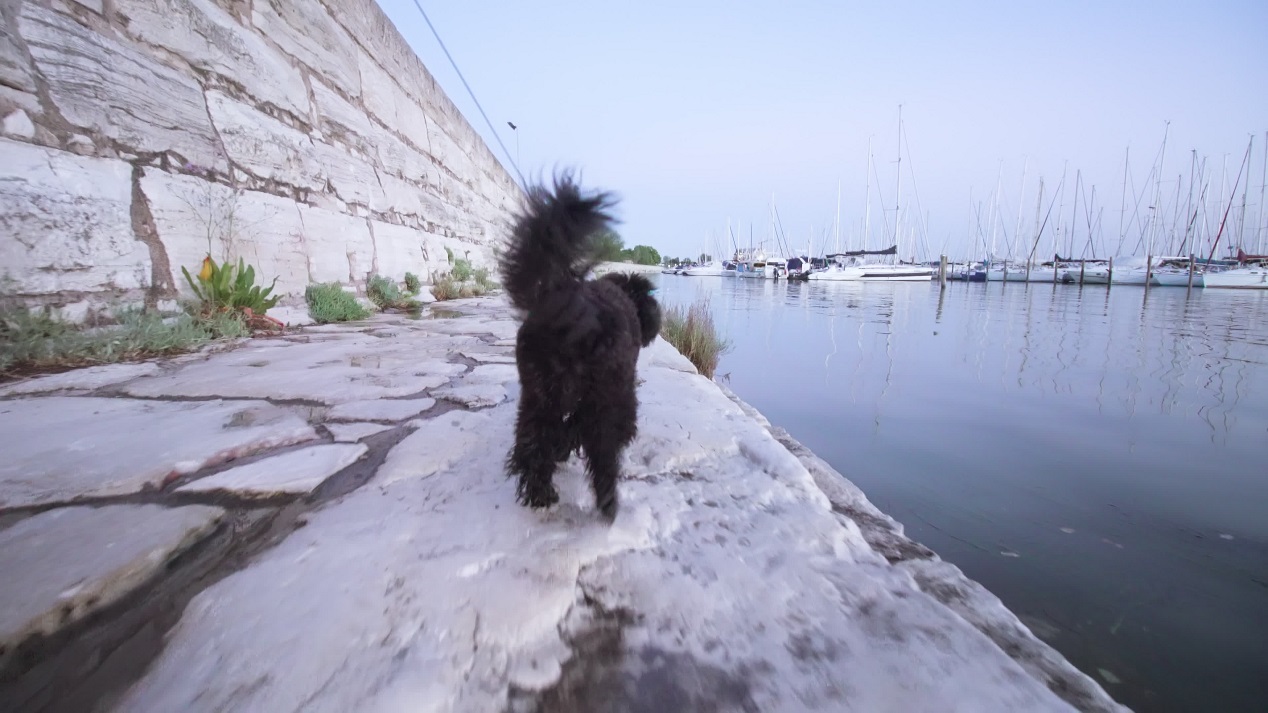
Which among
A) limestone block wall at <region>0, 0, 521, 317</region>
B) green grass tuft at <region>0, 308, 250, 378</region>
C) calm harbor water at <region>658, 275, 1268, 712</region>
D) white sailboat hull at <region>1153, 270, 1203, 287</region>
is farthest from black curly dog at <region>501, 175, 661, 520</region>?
white sailboat hull at <region>1153, 270, 1203, 287</region>

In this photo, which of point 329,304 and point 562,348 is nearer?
point 562,348

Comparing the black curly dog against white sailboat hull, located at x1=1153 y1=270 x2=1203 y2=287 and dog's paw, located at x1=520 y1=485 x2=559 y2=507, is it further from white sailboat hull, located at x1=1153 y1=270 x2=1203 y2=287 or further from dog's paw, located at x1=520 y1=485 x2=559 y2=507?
white sailboat hull, located at x1=1153 y1=270 x2=1203 y2=287

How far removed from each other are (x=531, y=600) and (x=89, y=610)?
84cm

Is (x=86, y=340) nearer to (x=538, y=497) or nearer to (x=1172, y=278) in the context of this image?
(x=538, y=497)

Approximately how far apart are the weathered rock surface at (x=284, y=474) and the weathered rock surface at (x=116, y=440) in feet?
0.36

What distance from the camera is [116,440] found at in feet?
5.25

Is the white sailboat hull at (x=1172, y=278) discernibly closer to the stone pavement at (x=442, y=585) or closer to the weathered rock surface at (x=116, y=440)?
the stone pavement at (x=442, y=585)

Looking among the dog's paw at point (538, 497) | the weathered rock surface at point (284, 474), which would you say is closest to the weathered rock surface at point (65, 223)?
the weathered rock surface at point (284, 474)

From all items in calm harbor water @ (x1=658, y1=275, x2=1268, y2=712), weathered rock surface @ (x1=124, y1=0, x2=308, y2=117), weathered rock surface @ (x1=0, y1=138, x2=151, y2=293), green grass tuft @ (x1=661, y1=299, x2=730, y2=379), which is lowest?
calm harbor water @ (x1=658, y1=275, x2=1268, y2=712)

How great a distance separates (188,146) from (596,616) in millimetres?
4454

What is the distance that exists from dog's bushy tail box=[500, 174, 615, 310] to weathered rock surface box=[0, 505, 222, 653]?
1.01 metres

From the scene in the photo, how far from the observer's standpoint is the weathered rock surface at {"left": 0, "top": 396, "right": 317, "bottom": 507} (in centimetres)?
133

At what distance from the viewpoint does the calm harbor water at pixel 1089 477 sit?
1609 mm

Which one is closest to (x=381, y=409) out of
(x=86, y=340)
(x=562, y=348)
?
(x=562, y=348)
